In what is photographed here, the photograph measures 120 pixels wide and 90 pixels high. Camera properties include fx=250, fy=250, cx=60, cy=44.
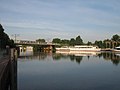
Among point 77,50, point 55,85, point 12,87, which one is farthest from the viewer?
point 77,50

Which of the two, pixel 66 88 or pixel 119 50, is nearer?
pixel 66 88

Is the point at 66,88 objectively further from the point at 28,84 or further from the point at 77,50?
the point at 77,50

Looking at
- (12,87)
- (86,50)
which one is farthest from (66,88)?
(86,50)

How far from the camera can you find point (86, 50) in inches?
7771

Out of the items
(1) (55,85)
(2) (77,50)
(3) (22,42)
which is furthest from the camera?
(2) (77,50)

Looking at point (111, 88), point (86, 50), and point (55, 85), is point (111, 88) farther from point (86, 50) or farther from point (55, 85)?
point (86, 50)

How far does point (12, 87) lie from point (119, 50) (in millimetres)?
165747

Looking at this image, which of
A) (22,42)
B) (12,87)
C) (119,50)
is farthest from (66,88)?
(119,50)

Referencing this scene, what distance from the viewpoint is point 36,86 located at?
32.2 m

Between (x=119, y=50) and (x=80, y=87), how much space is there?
154 m

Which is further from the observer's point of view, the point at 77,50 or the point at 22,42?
the point at 77,50

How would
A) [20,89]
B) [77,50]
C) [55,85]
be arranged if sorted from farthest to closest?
1. [77,50]
2. [55,85]
3. [20,89]

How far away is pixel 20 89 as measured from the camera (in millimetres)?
30766

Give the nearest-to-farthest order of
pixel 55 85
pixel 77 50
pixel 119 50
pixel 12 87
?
pixel 12 87 < pixel 55 85 < pixel 119 50 < pixel 77 50
